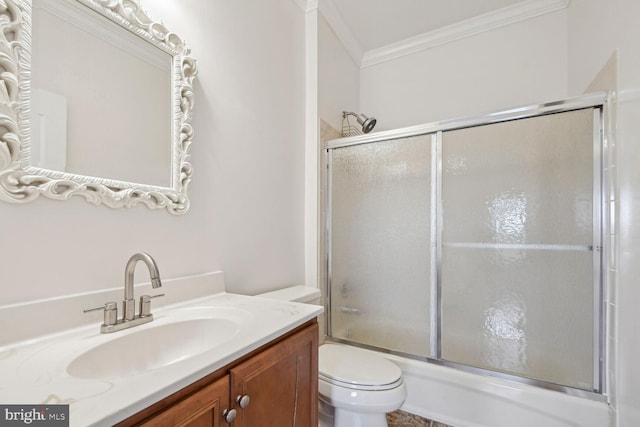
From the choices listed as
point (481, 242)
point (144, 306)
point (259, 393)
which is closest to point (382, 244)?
point (481, 242)

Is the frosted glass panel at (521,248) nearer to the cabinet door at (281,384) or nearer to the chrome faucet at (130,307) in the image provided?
the cabinet door at (281,384)

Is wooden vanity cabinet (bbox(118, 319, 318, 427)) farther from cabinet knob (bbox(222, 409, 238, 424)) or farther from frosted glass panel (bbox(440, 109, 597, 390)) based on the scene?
frosted glass panel (bbox(440, 109, 597, 390))

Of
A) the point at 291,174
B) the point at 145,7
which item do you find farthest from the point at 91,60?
the point at 291,174

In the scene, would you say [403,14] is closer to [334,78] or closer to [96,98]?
[334,78]

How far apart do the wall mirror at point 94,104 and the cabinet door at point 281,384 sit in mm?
639

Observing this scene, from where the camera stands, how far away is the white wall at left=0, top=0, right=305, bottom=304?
742 mm

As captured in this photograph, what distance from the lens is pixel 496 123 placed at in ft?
5.02

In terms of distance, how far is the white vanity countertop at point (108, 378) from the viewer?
17.4 inches

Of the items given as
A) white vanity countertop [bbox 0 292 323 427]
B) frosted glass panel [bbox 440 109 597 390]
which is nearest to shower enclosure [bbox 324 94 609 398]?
frosted glass panel [bbox 440 109 597 390]

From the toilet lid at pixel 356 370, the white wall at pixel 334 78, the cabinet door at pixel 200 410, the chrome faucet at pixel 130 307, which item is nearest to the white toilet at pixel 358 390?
the toilet lid at pixel 356 370

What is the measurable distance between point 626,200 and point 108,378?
1.80 metres

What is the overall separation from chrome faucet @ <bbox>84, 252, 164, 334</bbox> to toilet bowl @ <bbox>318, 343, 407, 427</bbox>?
840 mm

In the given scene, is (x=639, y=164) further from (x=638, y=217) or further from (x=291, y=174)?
(x=291, y=174)

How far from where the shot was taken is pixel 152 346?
81 centimetres
